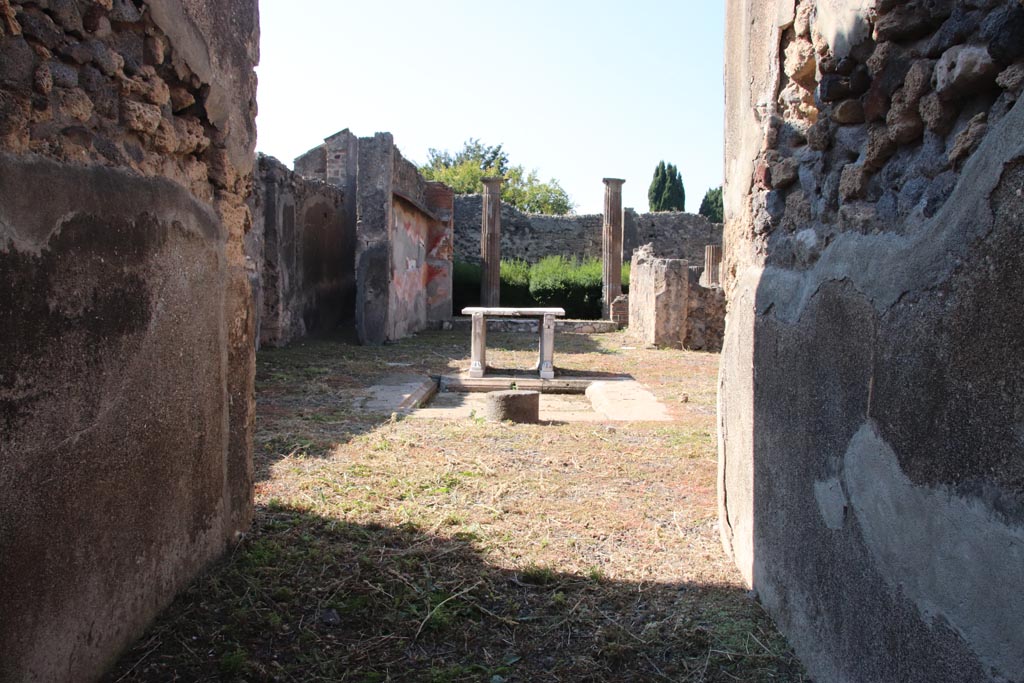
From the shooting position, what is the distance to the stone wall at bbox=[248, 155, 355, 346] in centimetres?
1180

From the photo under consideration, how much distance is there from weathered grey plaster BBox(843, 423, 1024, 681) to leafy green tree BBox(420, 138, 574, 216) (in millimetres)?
43191

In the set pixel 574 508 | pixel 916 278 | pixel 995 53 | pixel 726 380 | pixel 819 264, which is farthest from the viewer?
pixel 574 508

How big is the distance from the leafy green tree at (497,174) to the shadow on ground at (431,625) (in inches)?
1658

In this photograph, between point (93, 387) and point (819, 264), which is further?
point (819, 264)

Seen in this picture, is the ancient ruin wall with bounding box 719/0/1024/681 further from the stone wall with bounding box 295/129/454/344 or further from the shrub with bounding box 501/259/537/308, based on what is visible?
the shrub with bounding box 501/259/537/308

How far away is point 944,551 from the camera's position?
1.70 m

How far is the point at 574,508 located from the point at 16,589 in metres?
2.75

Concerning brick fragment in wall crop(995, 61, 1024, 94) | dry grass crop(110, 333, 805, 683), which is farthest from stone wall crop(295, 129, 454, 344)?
brick fragment in wall crop(995, 61, 1024, 94)

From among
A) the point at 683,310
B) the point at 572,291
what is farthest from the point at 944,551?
the point at 572,291

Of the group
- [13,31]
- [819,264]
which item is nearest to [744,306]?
[819,264]

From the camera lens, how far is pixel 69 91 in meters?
2.21

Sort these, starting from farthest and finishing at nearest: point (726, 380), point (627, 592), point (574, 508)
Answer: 1. point (574, 508)
2. point (726, 380)
3. point (627, 592)

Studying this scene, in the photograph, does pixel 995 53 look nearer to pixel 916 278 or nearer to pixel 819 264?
pixel 916 278

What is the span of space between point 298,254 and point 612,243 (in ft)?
28.2
